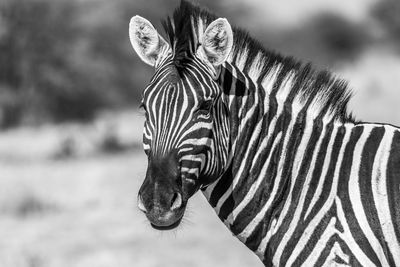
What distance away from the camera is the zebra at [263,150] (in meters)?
5.25

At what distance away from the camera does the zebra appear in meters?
5.25

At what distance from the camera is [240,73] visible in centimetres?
595

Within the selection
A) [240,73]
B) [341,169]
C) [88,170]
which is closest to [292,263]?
[341,169]

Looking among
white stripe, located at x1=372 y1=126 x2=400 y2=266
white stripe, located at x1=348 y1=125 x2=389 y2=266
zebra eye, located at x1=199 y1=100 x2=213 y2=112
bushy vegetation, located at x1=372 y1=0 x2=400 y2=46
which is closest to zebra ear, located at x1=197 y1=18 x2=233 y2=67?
zebra eye, located at x1=199 y1=100 x2=213 y2=112

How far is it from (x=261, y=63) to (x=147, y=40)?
922 mm

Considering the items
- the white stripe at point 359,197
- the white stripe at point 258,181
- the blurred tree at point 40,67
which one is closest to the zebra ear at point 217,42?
the white stripe at point 258,181

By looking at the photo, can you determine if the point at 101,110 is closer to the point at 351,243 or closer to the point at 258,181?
the point at 258,181

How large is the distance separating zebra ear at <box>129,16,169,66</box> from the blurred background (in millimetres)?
639

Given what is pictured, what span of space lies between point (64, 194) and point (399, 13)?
115ft

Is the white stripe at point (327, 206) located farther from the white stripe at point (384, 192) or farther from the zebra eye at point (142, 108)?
the zebra eye at point (142, 108)

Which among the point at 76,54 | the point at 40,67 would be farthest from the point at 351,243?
the point at 76,54

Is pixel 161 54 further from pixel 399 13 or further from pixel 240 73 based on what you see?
pixel 399 13

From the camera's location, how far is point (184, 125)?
5359 mm

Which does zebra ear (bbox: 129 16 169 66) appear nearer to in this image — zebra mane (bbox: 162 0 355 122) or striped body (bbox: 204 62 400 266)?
zebra mane (bbox: 162 0 355 122)
